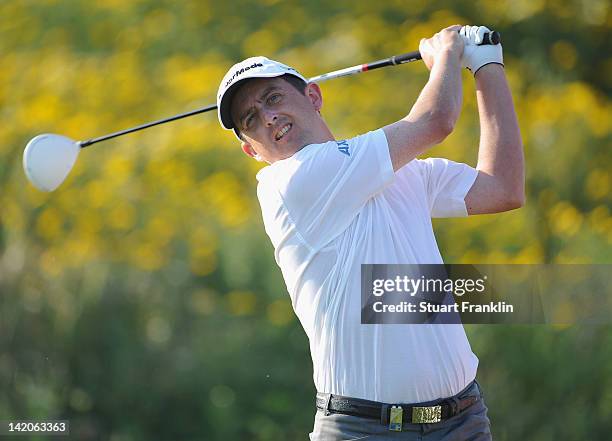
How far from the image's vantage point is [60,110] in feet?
15.3

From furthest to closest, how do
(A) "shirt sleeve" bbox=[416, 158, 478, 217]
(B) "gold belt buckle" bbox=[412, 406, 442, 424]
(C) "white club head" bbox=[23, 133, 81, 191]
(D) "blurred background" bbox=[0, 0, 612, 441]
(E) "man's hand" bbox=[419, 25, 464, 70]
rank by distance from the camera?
1. (D) "blurred background" bbox=[0, 0, 612, 441]
2. (C) "white club head" bbox=[23, 133, 81, 191]
3. (A) "shirt sleeve" bbox=[416, 158, 478, 217]
4. (E) "man's hand" bbox=[419, 25, 464, 70]
5. (B) "gold belt buckle" bbox=[412, 406, 442, 424]

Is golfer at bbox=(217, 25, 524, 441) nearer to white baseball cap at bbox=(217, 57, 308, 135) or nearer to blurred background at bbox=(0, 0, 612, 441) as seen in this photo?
white baseball cap at bbox=(217, 57, 308, 135)

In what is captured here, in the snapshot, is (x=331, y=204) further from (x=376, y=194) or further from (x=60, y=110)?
(x=60, y=110)

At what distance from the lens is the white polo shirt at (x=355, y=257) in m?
2.10

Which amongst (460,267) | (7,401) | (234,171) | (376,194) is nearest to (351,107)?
(234,171)

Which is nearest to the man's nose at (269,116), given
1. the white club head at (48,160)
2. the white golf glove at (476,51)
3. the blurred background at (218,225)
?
the white golf glove at (476,51)

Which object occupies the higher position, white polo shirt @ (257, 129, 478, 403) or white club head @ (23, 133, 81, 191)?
white club head @ (23, 133, 81, 191)

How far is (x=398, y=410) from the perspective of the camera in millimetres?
2088

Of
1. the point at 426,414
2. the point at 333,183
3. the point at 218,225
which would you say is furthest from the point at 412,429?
the point at 218,225

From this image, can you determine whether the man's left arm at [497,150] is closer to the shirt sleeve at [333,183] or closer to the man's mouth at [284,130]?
the shirt sleeve at [333,183]

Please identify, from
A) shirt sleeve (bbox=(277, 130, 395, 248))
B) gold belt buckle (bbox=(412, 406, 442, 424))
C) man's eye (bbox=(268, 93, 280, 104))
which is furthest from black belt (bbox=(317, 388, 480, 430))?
man's eye (bbox=(268, 93, 280, 104))

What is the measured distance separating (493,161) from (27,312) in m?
2.66

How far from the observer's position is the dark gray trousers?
2.10 metres

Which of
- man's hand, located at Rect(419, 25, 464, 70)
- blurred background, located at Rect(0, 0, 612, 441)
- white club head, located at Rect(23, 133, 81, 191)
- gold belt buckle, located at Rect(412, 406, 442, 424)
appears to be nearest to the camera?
gold belt buckle, located at Rect(412, 406, 442, 424)
